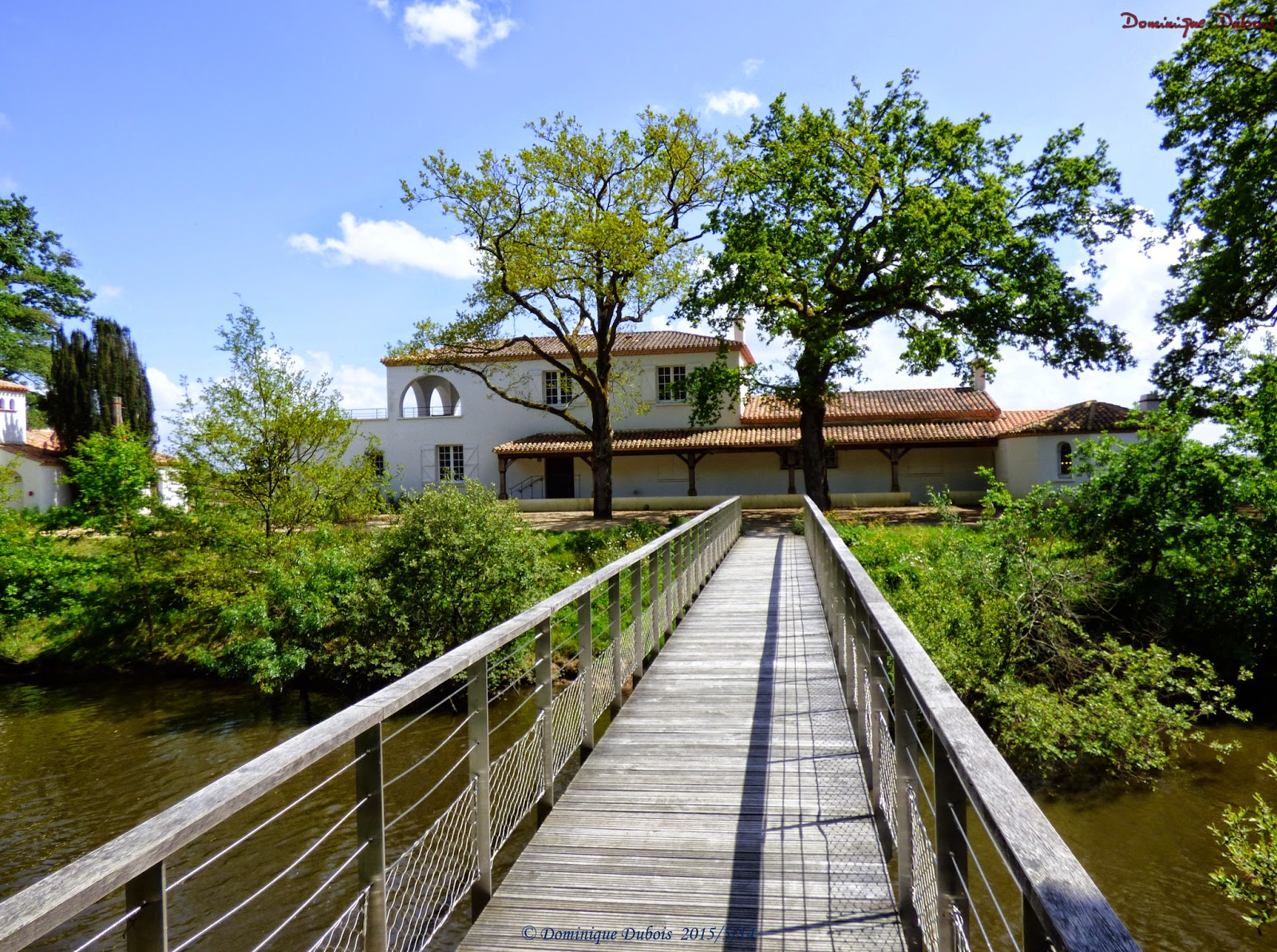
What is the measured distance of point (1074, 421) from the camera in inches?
1068

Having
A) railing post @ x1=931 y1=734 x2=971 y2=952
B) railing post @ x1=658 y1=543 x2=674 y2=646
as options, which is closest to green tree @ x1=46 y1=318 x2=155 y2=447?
railing post @ x1=658 y1=543 x2=674 y2=646

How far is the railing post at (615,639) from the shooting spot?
552 cm

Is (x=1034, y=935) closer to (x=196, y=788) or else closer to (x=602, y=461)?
(x=196, y=788)

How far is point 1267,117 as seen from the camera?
16.6 m

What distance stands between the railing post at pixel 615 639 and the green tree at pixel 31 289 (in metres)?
43.7

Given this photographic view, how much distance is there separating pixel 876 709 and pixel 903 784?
771 mm

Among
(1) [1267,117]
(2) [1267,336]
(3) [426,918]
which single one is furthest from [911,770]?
(2) [1267,336]

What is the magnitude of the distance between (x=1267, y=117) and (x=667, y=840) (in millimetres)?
20142

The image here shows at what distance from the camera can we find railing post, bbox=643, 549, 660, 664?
732 centimetres

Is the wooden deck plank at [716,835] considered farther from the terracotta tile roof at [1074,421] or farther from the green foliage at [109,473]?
the terracotta tile roof at [1074,421]

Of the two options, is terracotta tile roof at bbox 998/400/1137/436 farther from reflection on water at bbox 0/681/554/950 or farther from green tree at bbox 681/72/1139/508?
reflection on water at bbox 0/681/554/950

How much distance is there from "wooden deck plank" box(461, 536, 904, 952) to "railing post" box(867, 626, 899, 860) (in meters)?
0.13

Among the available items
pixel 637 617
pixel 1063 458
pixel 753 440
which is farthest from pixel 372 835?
pixel 1063 458

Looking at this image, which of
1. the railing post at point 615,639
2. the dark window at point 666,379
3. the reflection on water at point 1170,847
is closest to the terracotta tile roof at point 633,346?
the dark window at point 666,379
